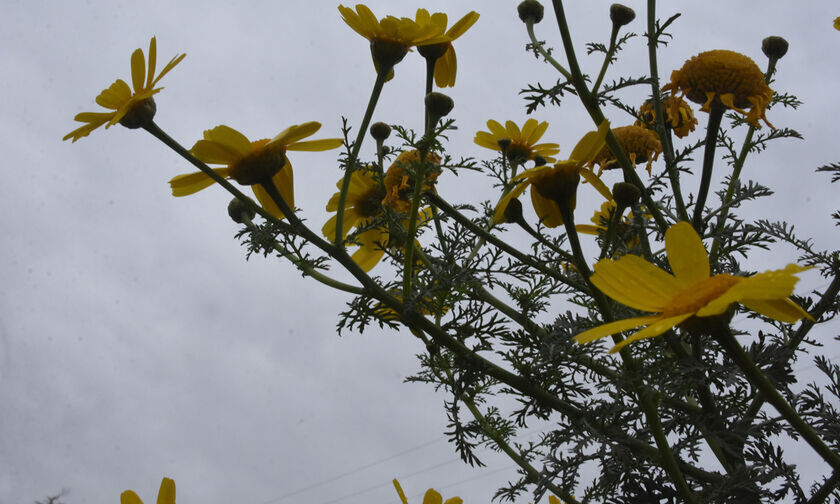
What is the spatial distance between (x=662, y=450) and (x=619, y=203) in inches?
16.2

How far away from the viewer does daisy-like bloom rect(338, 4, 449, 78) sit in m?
1.09

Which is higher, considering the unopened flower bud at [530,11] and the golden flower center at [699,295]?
the unopened flower bud at [530,11]

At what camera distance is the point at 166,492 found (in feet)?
2.52

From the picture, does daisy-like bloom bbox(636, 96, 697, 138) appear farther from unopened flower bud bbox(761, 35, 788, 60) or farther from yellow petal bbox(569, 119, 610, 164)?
yellow petal bbox(569, 119, 610, 164)

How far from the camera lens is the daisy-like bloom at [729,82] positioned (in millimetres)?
1267

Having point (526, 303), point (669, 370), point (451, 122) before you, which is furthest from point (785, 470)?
point (451, 122)

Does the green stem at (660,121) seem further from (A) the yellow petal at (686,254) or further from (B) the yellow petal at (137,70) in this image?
(B) the yellow petal at (137,70)

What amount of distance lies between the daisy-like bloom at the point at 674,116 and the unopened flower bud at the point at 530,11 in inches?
12.2

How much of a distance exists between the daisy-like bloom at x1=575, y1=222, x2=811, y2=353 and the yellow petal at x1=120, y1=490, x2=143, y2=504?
535mm

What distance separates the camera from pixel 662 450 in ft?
2.85

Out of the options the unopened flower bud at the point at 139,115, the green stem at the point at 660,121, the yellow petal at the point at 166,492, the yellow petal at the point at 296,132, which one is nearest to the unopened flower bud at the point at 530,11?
Result: the green stem at the point at 660,121

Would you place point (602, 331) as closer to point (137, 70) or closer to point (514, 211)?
point (514, 211)

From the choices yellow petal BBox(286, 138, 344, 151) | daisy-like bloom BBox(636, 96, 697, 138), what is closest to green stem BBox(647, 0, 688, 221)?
daisy-like bloom BBox(636, 96, 697, 138)

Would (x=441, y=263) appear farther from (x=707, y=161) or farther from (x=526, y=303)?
(x=707, y=161)
